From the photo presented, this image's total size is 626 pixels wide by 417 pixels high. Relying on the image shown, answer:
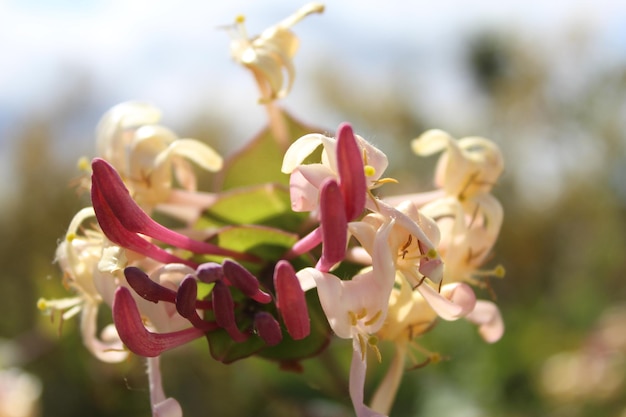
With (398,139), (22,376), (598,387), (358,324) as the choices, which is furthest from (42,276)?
(398,139)

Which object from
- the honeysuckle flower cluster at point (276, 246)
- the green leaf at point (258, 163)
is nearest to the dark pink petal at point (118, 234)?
the honeysuckle flower cluster at point (276, 246)

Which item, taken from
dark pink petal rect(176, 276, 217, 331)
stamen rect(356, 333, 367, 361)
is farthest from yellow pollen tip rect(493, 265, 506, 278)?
dark pink petal rect(176, 276, 217, 331)

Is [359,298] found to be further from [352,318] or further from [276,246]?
[276,246]

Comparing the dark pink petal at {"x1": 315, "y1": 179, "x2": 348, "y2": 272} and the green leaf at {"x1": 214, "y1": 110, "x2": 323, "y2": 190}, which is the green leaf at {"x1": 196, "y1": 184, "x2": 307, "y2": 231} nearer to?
the green leaf at {"x1": 214, "y1": 110, "x2": 323, "y2": 190}

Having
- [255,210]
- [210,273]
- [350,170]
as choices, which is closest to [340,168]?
[350,170]

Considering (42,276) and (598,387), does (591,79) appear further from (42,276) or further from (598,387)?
(42,276)
